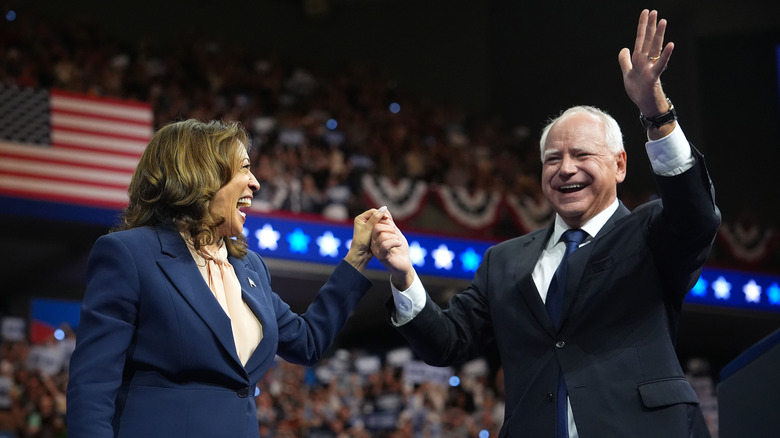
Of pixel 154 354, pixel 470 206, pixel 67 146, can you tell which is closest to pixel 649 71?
pixel 154 354

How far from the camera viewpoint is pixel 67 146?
27.0 ft

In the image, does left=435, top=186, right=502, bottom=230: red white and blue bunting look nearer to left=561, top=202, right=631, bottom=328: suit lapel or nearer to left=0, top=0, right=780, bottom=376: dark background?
left=0, top=0, right=780, bottom=376: dark background

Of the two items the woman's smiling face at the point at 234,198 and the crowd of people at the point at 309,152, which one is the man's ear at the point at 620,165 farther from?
the crowd of people at the point at 309,152

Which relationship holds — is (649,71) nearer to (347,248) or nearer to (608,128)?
(608,128)

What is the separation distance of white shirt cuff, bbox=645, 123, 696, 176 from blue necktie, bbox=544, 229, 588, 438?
0.36 m

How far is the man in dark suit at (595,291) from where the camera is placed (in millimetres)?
2176

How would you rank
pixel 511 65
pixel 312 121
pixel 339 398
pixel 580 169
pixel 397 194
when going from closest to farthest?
1. pixel 580 169
2. pixel 339 398
3. pixel 397 194
4. pixel 312 121
5. pixel 511 65

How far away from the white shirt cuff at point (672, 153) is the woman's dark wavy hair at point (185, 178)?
95 centimetres

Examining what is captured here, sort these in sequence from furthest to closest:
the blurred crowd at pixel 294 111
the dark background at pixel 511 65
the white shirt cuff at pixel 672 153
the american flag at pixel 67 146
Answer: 1. the dark background at pixel 511 65
2. the blurred crowd at pixel 294 111
3. the american flag at pixel 67 146
4. the white shirt cuff at pixel 672 153

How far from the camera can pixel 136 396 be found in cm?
196

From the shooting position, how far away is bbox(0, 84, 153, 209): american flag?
317 inches

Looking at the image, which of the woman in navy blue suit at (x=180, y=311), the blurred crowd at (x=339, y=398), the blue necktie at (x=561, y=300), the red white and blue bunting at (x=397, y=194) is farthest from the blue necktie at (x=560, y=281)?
the red white and blue bunting at (x=397, y=194)

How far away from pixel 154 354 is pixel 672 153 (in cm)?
120

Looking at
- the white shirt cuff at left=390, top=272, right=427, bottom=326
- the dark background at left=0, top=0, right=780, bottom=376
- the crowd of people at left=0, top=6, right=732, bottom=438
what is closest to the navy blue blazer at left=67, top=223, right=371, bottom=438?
the white shirt cuff at left=390, top=272, right=427, bottom=326
